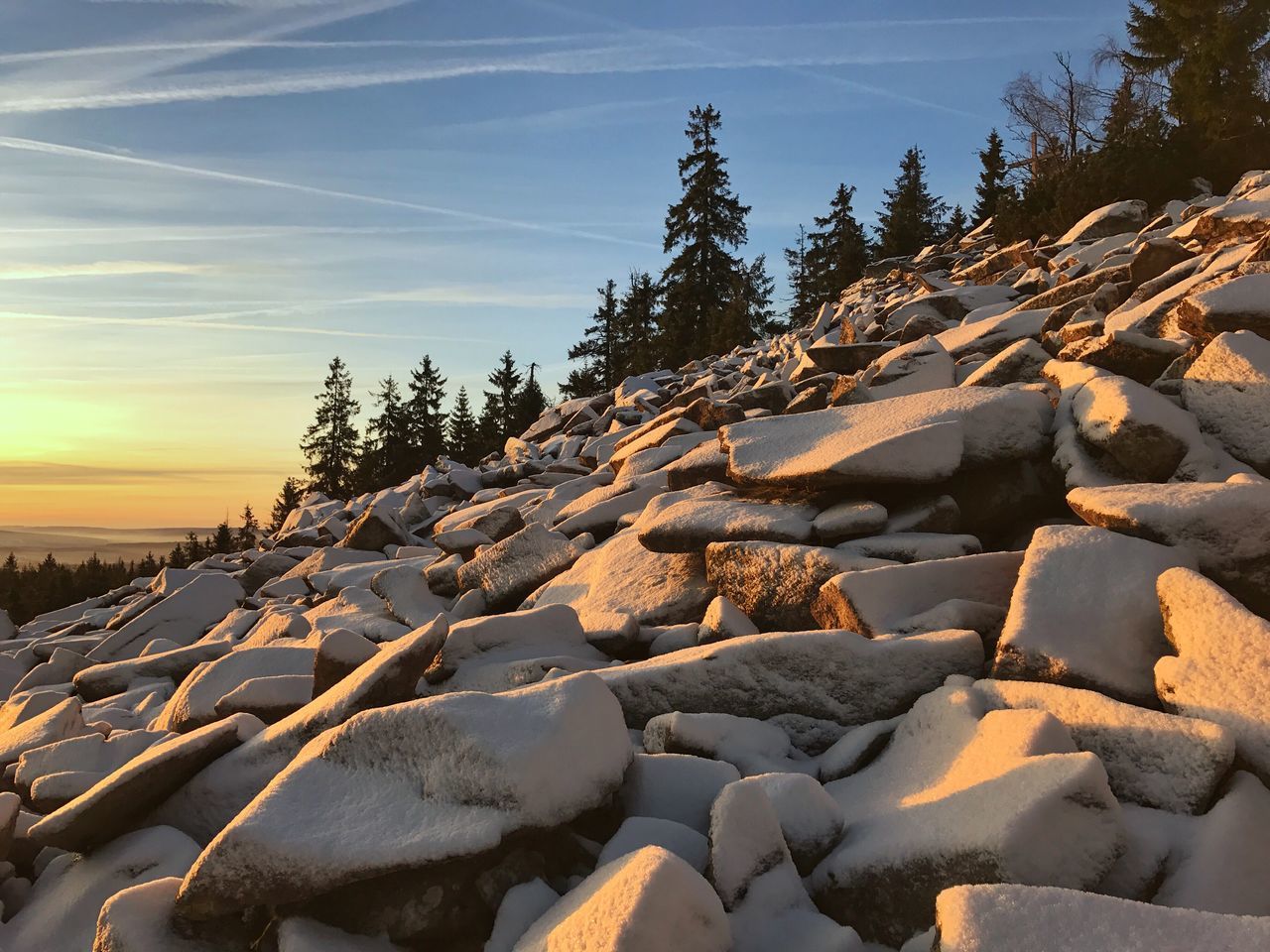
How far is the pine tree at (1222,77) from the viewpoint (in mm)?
17375

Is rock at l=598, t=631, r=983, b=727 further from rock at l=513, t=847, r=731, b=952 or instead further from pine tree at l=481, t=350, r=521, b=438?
pine tree at l=481, t=350, r=521, b=438

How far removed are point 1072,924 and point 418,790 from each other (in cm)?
182

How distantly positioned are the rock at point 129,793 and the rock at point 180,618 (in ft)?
18.6

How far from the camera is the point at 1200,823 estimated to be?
2506 mm

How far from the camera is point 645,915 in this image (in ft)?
6.64

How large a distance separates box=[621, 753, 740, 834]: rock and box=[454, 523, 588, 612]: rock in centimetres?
307

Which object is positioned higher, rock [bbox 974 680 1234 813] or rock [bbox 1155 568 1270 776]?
rock [bbox 1155 568 1270 776]

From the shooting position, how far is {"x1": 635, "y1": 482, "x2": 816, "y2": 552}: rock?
483 cm

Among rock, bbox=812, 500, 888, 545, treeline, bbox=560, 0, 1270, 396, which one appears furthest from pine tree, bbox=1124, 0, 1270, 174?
rock, bbox=812, 500, 888, 545

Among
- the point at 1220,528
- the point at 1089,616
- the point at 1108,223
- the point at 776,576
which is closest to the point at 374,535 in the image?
the point at 776,576

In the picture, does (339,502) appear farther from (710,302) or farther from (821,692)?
(710,302)

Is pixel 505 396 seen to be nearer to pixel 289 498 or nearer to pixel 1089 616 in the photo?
pixel 289 498

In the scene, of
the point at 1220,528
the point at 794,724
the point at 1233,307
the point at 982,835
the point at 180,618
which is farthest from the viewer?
the point at 180,618

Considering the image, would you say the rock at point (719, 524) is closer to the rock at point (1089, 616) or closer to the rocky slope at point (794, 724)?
the rocky slope at point (794, 724)
